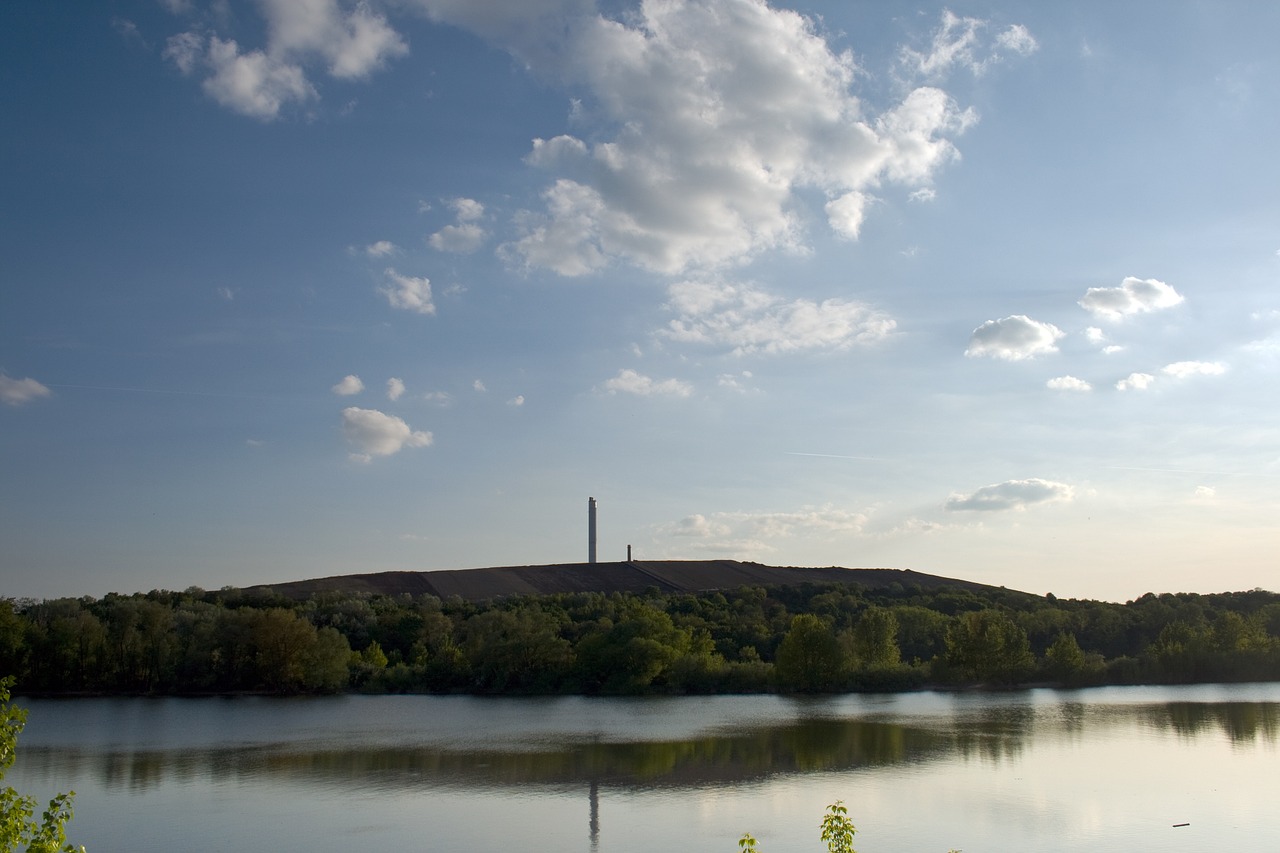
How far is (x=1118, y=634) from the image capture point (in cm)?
7969

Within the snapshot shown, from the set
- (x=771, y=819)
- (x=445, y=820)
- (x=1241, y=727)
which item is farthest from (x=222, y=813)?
(x=1241, y=727)

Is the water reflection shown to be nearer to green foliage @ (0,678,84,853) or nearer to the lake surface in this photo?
the lake surface

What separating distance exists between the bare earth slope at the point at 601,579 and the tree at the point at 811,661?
44.1 m

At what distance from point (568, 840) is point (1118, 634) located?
232 ft

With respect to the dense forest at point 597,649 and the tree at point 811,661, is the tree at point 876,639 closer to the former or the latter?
the dense forest at point 597,649

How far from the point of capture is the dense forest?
67750mm

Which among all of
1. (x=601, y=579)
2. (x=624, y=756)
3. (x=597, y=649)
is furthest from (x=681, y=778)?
(x=601, y=579)

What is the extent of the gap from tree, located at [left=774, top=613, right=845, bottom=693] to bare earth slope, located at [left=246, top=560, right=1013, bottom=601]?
44144 mm

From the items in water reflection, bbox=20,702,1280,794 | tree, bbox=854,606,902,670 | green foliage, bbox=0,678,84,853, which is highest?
green foliage, bbox=0,678,84,853

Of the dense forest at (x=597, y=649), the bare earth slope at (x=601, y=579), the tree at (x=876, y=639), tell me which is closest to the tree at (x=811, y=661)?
the dense forest at (x=597, y=649)

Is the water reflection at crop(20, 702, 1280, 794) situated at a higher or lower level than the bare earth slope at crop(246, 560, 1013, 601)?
lower

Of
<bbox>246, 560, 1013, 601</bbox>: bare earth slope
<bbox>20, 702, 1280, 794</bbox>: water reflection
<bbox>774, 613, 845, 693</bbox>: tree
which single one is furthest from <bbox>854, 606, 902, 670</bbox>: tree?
<bbox>246, 560, 1013, 601</bbox>: bare earth slope

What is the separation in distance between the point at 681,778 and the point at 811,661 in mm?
36818

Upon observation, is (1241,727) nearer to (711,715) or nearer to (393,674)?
(711,715)
